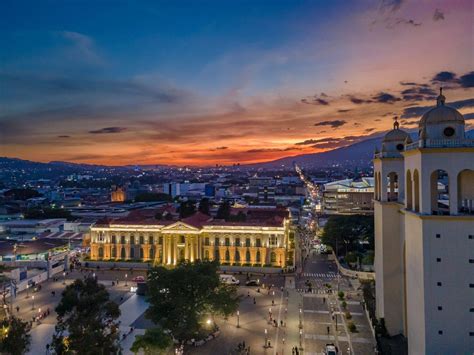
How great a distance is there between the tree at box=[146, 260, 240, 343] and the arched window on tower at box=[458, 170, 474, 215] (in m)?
21.2

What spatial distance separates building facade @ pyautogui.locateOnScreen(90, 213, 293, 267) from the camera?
64.1 meters

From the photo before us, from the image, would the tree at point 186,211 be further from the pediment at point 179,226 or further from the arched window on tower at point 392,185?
the arched window on tower at point 392,185

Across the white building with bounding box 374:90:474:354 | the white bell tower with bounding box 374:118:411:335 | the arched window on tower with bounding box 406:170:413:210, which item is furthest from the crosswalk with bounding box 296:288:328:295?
the arched window on tower with bounding box 406:170:413:210

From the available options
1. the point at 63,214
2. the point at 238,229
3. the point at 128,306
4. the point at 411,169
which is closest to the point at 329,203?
the point at 238,229

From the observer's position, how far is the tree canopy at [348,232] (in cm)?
6919

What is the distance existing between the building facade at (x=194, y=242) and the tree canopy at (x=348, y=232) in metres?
9.37

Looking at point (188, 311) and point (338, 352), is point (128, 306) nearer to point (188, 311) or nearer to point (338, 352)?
point (188, 311)

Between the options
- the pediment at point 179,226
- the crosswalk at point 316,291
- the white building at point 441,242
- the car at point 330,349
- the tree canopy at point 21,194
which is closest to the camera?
the white building at point 441,242

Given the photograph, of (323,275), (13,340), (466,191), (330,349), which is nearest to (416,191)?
(466,191)

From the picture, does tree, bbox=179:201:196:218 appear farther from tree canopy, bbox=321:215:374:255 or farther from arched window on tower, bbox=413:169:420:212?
arched window on tower, bbox=413:169:420:212

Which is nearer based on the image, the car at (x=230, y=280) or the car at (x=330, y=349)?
the car at (x=330, y=349)

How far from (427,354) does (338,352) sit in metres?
12.1

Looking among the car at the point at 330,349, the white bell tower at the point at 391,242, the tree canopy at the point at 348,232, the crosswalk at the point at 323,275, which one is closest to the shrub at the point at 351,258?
the crosswalk at the point at 323,275

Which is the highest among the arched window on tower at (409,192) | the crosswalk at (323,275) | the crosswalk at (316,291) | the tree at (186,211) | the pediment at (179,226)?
the arched window on tower at (409,192)
